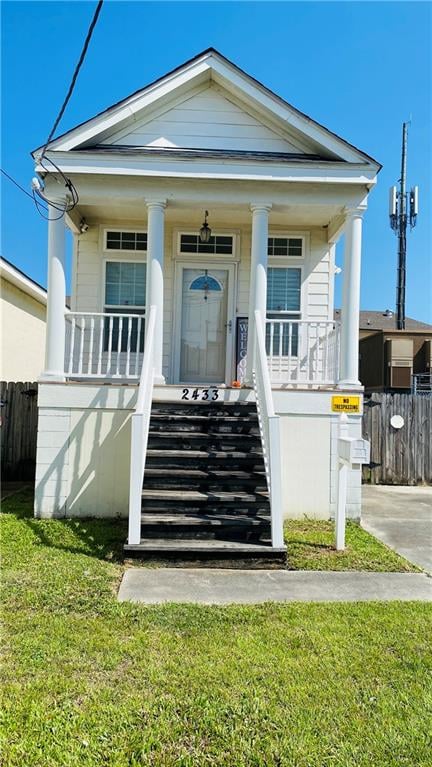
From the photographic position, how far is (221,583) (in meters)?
3.81

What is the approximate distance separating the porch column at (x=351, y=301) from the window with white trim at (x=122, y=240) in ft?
11.3

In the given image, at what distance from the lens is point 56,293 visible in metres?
6.17

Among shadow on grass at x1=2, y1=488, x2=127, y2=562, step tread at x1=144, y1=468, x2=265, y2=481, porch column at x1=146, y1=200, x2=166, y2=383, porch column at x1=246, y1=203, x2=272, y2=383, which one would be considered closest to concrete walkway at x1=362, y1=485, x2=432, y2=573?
step tread at x1=144, y1=468, x2=265, y2=481

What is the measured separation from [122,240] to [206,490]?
4793 millimetres

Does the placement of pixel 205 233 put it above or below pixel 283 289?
above

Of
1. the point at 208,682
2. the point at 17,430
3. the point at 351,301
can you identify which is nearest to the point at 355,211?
the point at 351,301

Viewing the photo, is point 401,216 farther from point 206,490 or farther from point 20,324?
point 206,490

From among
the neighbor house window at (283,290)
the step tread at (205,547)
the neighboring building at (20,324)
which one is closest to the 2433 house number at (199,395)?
the neighbor house window at (283,290)

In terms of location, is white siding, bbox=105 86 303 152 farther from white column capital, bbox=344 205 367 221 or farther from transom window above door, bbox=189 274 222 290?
transom window above door, bbox=189 274 222 290

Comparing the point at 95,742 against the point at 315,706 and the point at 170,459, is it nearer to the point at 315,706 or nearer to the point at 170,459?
the point at 315,706

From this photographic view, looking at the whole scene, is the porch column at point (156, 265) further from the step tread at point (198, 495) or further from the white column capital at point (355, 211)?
the white column capital at point (355, 211)

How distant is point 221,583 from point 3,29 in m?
6.38

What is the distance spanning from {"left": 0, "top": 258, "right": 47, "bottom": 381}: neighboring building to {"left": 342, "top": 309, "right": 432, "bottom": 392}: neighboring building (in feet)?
42.1

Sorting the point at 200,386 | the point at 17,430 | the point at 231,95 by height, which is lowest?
the point at 17,430
